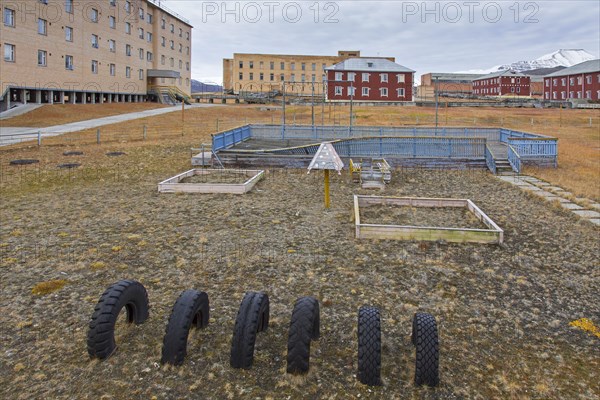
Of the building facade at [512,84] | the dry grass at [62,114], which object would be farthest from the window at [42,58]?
the building facade at [512,84]

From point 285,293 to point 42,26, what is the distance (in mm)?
45402

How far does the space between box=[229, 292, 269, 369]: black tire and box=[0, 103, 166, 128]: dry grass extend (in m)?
34.8

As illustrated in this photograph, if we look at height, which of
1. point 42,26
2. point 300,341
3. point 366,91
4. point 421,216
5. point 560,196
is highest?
point 42,26

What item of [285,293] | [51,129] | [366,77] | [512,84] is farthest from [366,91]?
[285,293]

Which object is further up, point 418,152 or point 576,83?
point 576,83

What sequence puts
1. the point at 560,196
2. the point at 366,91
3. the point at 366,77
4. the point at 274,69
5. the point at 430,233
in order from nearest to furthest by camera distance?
1. the point at 430,233
2. the point at 560,196
3. the point at 366,77
4. the point at 366,91
5. the point at 274,69

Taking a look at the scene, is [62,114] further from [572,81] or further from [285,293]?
[572,81]

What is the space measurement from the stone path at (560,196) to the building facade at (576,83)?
2760 inches

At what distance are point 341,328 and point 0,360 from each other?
170 inches

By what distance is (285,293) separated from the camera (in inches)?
297

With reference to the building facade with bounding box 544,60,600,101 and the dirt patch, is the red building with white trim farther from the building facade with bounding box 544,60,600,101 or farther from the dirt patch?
the dirt patch

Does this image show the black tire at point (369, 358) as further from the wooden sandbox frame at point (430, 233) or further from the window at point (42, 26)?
the window at point (42, 26)

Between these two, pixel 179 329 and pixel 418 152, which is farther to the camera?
pixel 418 152

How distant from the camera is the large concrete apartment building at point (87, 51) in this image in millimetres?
39062
